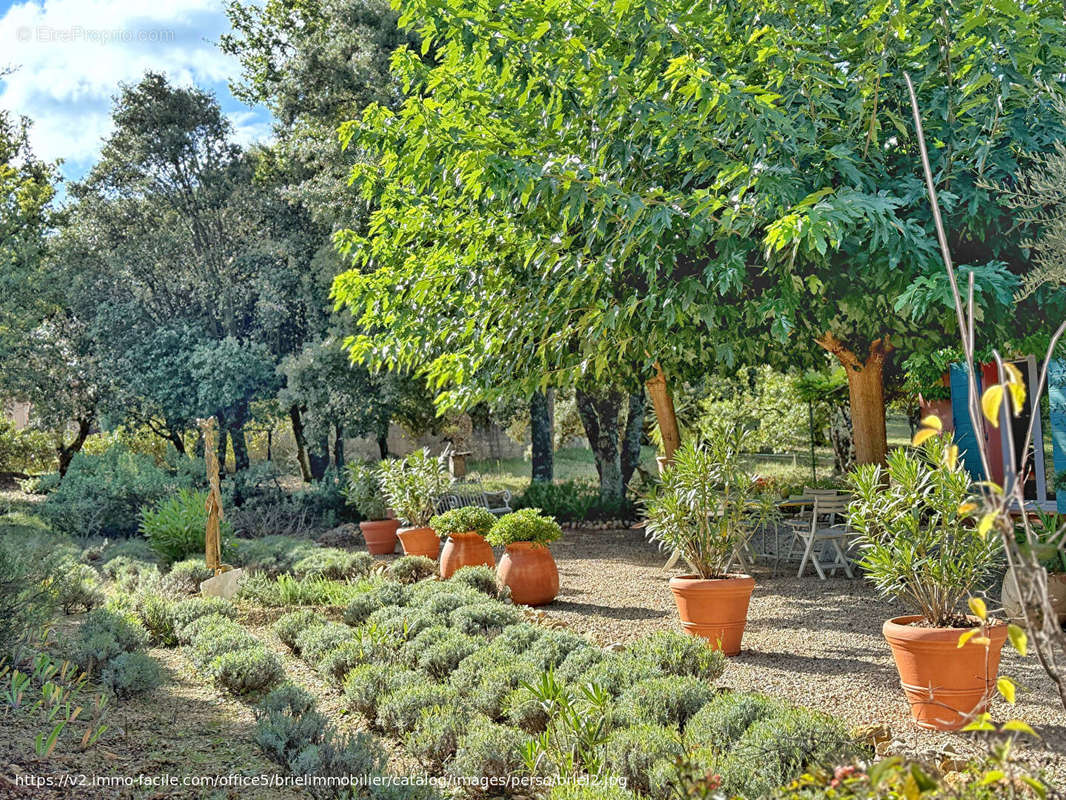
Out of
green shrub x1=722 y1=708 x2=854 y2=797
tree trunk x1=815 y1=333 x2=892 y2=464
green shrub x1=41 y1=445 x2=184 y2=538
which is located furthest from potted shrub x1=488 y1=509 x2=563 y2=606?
green shrub x1=41 y1=445 x2=184 y2=538

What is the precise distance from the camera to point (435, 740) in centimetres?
409

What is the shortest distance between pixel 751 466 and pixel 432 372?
59.8 ft

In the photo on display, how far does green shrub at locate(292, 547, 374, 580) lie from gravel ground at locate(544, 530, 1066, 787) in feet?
7.57

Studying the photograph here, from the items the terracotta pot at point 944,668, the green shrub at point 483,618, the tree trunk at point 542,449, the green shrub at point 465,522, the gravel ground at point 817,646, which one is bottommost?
the gravel ground at point 817,646

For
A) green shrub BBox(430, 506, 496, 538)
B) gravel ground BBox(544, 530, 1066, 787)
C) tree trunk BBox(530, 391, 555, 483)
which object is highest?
tree trunk BBox(530, 391, 555, 483)

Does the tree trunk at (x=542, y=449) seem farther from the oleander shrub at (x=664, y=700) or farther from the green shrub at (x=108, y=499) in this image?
the oleander shrub at (x=664, y=700)

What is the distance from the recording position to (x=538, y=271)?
7.47 metres

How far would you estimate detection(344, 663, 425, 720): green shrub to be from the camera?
486cm

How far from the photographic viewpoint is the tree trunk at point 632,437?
16484 millimetres

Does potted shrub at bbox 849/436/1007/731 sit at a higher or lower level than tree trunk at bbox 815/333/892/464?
lower

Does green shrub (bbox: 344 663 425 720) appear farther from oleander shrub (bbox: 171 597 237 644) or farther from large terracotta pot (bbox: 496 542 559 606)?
large terracotta pot (bbox: 496 542 559 606)

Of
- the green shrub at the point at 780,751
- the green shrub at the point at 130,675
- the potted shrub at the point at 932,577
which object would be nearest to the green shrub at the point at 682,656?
the potted shrub at the point at 932,577

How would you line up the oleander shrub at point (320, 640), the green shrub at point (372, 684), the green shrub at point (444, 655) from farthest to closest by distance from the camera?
the oleander shrub at point (320, 640) < the green shrub at point (444, 655) < the green shrub at point (372, 684)

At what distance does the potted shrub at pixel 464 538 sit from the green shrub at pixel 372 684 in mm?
3745
